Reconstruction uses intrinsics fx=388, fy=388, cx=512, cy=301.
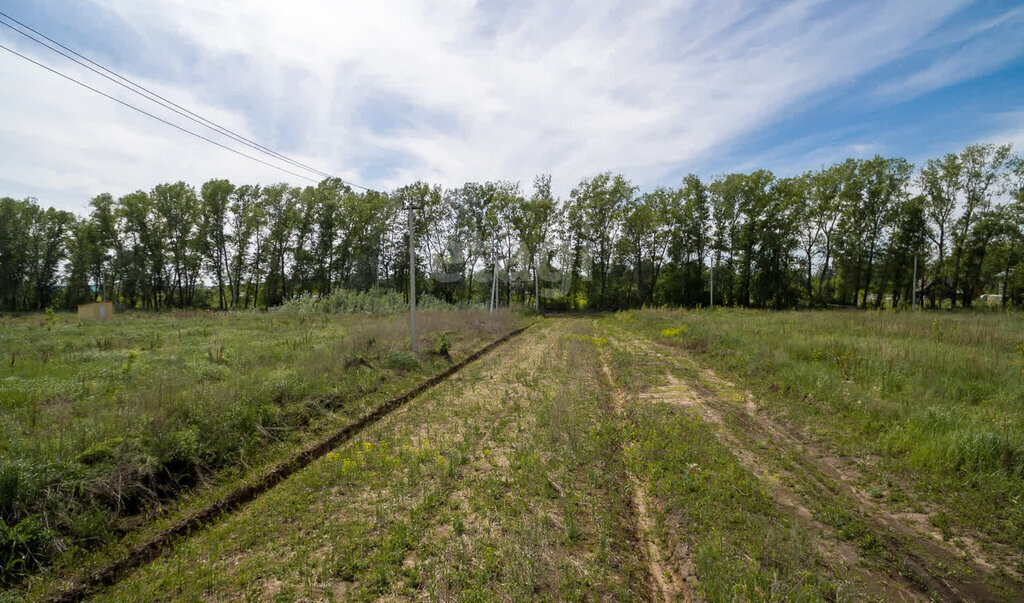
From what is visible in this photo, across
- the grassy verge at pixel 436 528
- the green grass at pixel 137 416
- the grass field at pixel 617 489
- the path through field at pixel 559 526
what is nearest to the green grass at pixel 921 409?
the grass field at pixel 617 489

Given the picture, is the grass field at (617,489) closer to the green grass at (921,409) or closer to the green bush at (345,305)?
the green grass at (921,409)

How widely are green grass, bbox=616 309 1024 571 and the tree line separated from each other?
3161 centimetres

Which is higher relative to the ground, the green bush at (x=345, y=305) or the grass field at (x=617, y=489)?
the green bush at (x=345, y=305)

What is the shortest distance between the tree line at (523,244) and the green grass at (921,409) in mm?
31610

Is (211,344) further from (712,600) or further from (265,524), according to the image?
(712,600)

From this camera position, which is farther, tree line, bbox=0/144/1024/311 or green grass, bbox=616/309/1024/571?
tree line, bbox=0/144/1024/311

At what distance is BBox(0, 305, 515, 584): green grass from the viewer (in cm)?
402

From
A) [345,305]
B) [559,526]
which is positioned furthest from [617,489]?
[345,305]

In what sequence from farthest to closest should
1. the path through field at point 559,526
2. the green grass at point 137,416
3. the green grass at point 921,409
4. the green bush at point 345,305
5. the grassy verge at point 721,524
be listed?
Answer: the green bush at point 345,305 < the green grass at point 921,409 < the green grass at point 137,416 < the path through field at point 559,526 < the grassy verge at point 721,524

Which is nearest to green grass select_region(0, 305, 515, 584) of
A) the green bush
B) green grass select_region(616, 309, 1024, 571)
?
green grass select_region(616, 309, 1024, 571)

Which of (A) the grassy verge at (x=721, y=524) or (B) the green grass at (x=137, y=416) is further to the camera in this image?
(B) the green grass at (x=137, y=416)

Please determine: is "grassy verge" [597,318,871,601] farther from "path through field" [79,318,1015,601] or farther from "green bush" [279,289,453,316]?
"green bush" [279,289,453,316]

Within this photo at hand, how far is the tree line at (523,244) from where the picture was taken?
40281mm

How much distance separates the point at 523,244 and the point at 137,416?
141 ft
